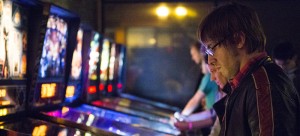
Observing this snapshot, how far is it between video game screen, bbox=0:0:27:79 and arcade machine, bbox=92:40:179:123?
149 centimetres

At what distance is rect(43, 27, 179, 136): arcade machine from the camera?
238 cm

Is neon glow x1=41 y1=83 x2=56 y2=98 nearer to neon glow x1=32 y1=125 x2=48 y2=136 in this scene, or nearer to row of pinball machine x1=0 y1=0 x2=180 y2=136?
row of pinball machine x1=0 y1=0 x2=180 y2=136

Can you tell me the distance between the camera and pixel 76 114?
103 inches

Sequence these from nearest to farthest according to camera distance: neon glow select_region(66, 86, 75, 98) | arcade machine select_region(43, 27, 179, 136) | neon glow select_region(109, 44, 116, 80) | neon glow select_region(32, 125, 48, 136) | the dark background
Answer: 1. neon glow select_region(32, 125, 48, 136)
2. arcade machine select_region(43, 27, 179, 136)
3. neon glow select_region(66, 86, 75, 98)
4. neon glow select_region(109, 44, 116, 80)
5. the dark background

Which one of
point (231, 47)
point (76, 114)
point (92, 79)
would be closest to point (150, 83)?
point (92, 79)

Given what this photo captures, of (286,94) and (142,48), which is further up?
(142,48)

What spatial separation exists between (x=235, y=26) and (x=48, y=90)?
1646mm

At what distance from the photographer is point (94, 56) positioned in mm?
3582

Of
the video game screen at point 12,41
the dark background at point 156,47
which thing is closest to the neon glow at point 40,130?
the video game screen at point 12,41

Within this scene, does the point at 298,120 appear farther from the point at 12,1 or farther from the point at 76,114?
the point at 76,114

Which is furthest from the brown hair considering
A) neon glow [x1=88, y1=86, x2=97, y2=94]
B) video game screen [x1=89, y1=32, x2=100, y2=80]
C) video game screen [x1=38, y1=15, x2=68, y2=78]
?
neon glow [x1=88, y1=86, x2=97, y2=94]

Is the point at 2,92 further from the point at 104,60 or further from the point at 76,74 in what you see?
the point at 104,60

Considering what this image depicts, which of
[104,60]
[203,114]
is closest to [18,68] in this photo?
[203,114]

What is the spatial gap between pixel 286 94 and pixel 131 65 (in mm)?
4525
